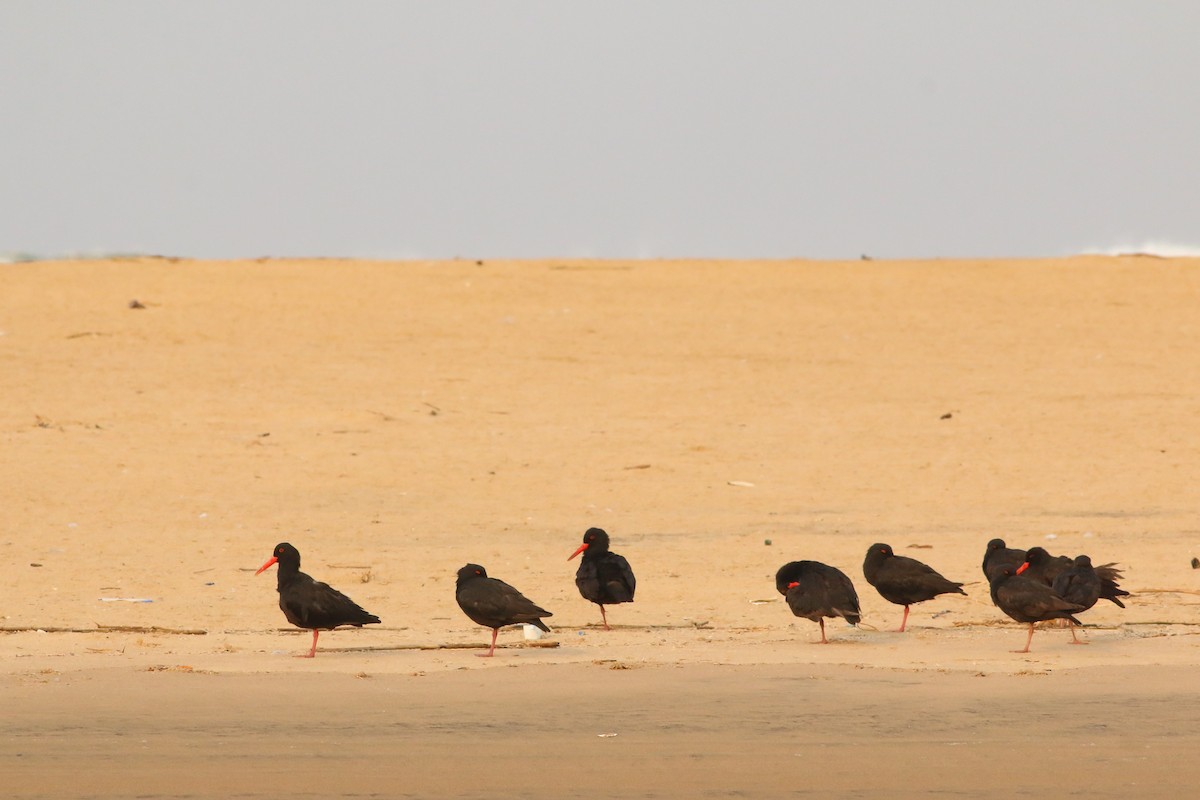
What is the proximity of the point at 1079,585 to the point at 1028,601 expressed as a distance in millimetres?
527

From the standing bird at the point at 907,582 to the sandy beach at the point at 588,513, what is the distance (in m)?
0.30

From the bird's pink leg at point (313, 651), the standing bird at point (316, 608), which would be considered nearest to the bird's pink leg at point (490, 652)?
the standing bird at point (316, 608)

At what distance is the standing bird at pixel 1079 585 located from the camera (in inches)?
420

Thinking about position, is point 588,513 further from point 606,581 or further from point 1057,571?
point 1057,571

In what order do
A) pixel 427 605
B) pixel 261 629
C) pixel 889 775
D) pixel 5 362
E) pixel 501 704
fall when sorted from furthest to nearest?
pixel 5 362, pixel 427 605, pixel 261 629, pixel 501 704, pixel 889 775

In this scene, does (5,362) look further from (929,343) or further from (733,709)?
(733,709)

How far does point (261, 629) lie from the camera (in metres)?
11.2

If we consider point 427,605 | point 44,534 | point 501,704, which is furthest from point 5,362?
Answer: point 501,704

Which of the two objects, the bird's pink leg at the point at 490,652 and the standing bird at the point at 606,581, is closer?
the bird's pink leg at the point at 490,652

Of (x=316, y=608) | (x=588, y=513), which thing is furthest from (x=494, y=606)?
(x=588, y=513)

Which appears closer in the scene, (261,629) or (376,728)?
(376,728)

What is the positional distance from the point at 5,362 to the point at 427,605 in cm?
1268

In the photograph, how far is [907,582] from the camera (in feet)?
36.8

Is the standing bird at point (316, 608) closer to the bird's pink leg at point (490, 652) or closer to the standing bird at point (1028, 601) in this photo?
the bird's pink leg at point (490, 652)
